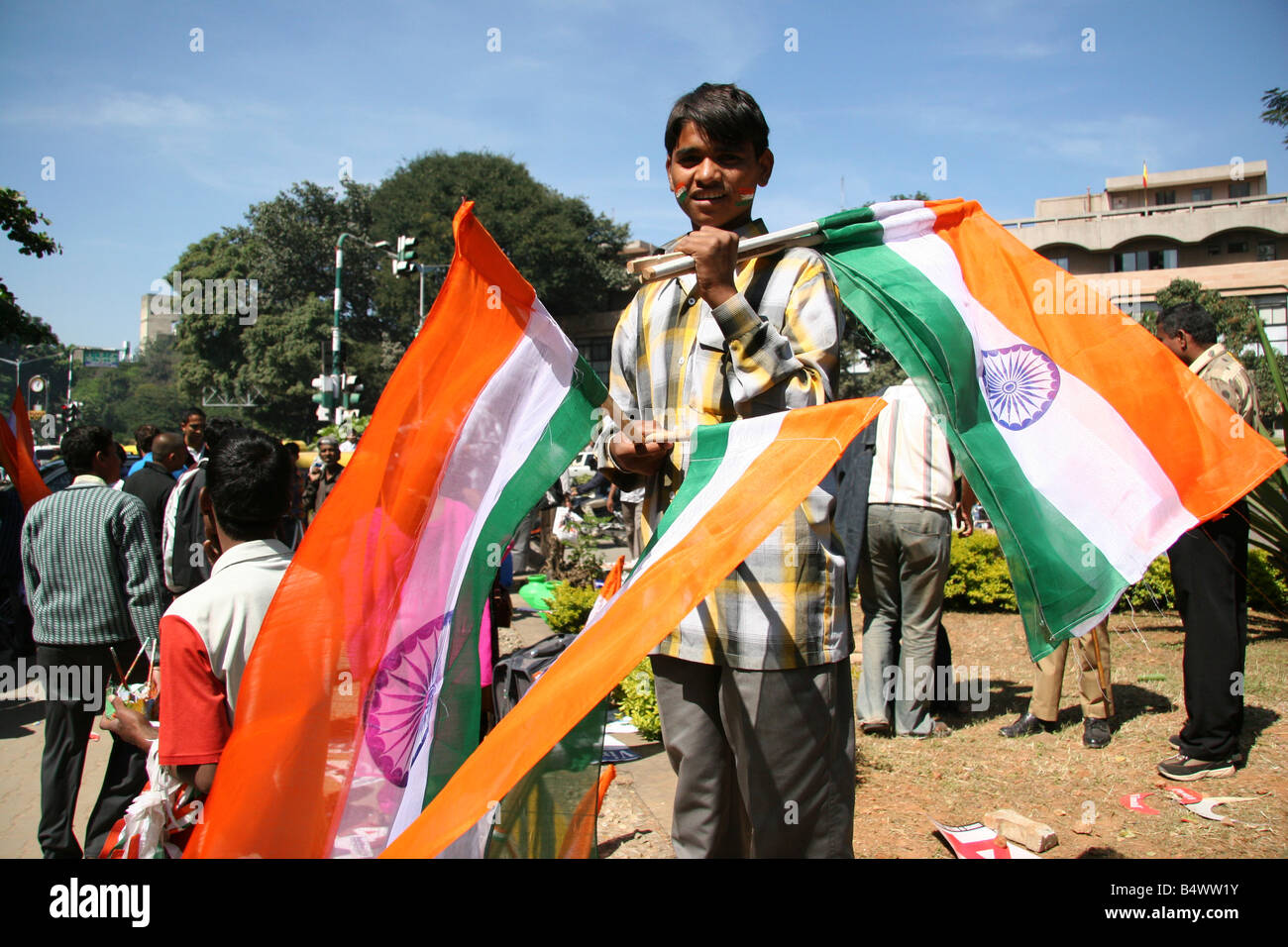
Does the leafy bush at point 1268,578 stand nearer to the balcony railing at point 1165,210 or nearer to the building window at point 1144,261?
the balcony railing at point 1165,210

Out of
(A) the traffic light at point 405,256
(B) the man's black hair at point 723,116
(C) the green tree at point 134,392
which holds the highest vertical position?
(C) the green tree at point 134,392

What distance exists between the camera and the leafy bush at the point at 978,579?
8961 millimetres

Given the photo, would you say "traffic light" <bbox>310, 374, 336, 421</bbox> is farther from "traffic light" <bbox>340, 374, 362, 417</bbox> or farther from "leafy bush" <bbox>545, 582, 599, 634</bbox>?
"leafy bush" <bbox>545, 582, 599, 634</bbox>

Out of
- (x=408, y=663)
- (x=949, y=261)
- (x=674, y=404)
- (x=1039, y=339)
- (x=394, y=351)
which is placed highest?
(x=394, y=351)

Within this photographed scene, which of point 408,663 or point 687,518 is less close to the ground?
point 687,518

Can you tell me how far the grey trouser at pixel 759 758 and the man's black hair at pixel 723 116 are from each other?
1.22 metres

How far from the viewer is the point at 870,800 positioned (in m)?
4.25

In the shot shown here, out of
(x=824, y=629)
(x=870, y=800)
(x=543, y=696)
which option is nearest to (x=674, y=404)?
(x=824, y=629)

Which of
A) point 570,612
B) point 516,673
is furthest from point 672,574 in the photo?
point 570,612

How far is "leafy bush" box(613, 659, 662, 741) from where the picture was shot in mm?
5340

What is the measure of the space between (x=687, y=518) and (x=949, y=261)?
1209 mm

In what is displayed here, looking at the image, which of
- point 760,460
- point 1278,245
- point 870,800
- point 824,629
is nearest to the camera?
point 760,460

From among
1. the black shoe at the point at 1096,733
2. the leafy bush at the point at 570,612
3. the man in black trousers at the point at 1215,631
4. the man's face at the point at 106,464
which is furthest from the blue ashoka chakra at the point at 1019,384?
the leafy bush at the point at 570,612

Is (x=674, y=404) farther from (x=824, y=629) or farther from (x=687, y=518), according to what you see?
(x=824, y=629)
